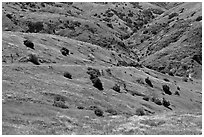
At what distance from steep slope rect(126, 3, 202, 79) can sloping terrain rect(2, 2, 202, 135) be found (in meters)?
0.40

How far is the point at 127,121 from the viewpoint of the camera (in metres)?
34.4

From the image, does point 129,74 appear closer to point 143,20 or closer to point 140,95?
point 140,95

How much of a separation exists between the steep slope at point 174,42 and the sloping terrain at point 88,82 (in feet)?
1.32

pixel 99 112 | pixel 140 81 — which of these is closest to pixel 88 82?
pixel 99 112

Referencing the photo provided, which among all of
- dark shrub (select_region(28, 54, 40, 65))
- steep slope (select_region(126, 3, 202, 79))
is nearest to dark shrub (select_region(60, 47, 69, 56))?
dark shrub (select_region(28, 54, 40, 65))

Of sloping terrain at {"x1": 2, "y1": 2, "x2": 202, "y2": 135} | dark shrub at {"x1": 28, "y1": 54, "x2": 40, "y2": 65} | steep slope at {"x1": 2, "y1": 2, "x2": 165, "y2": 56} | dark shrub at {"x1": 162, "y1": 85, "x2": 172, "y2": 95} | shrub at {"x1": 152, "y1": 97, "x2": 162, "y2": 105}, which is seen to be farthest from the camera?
steep slope at {"x1": 2, "y1": 2, "x2": 165, "y2": 56}

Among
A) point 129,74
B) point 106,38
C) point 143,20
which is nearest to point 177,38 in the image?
point 106,38

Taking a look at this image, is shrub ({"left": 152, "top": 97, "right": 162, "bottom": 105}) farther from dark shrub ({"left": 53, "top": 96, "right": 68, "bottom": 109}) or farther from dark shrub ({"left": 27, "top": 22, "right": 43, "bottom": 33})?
dark shrub ({"left": 27, "top": 22, "right": 43, "bottom": 33})

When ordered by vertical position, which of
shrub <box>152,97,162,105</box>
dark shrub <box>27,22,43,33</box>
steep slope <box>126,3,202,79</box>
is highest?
shrub <box>152,97,162,105</box>

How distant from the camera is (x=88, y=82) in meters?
53.2

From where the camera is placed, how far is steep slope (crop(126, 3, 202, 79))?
10969 cm

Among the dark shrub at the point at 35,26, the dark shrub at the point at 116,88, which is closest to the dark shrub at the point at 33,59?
the dark shrub at the point at 116,88

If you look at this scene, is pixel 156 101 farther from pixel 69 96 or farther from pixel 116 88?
pixel 69 96

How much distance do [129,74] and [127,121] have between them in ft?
113
